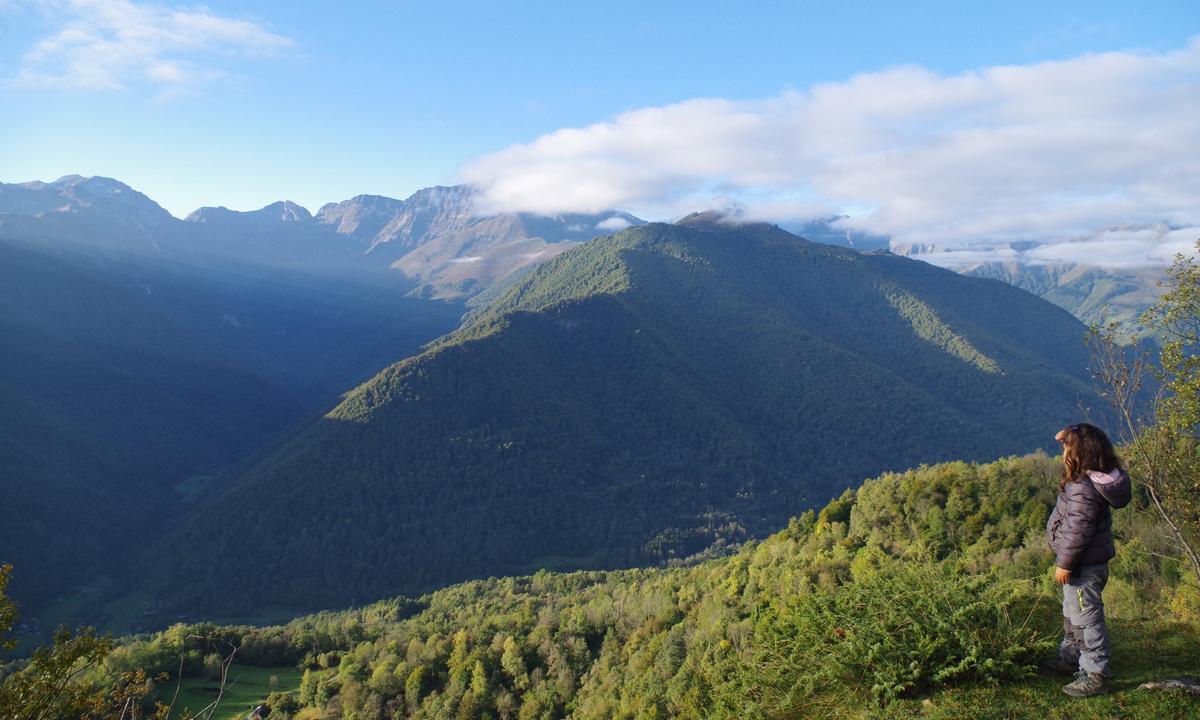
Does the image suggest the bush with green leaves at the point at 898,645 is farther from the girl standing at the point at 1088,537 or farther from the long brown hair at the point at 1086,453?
the long brown hair at the point at 1086,453

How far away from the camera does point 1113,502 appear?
860 centimetres

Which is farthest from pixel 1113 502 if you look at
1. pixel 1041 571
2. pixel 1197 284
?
pixel 1041 571

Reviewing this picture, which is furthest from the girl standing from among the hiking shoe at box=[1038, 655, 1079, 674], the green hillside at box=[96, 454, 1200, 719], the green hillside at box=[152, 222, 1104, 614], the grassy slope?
the green hillside at box=[152, 222, 1104, 614]

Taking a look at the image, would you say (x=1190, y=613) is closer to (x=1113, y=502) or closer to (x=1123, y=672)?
(x=1123, y=672)

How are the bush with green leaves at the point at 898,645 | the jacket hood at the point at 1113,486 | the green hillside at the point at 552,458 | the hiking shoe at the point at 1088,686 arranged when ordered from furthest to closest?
the green hillside at the point at 552,458 → the bush with green leaves at the point at 898,645 → the hiking shoe at the point at 1088,686 → the jacket hood at the point at 1113,486

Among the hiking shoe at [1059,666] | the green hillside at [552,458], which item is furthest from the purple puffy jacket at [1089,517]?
the green hillside at [552,458]

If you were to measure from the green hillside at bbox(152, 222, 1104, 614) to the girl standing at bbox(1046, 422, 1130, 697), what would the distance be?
12239 cm

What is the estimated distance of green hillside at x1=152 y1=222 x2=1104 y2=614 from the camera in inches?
4904

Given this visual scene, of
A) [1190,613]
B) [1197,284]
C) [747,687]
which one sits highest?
[1197,284]

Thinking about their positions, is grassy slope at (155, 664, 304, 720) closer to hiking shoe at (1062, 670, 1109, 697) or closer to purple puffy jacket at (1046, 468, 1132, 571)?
hiking shoe at (1062, 670, 1109, 697)

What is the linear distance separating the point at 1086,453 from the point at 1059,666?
3.29 m

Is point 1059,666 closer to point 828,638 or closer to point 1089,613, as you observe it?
point 1089,613

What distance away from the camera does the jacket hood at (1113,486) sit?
8508 mm

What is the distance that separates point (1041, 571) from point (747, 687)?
44.4ft
